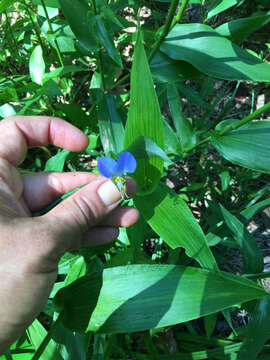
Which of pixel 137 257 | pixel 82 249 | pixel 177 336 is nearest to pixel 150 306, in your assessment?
pixel 137 257

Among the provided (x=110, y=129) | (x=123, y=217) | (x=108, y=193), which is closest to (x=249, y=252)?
(x=123, y=217)

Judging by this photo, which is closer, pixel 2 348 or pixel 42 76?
pixel 2 348

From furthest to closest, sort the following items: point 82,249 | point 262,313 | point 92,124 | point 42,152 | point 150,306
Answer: point 42,152 → point 92,124 → point 82,249 → point 262,313 → point 150,306

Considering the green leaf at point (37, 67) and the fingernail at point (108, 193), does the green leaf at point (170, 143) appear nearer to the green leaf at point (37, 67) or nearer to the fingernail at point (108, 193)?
the fingernail at point (108, 193)


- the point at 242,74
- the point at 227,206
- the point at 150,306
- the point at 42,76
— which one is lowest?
the point at 227,206

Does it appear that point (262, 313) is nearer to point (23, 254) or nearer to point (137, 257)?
point (137, 257)

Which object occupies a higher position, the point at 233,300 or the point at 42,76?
the point at 42,76
